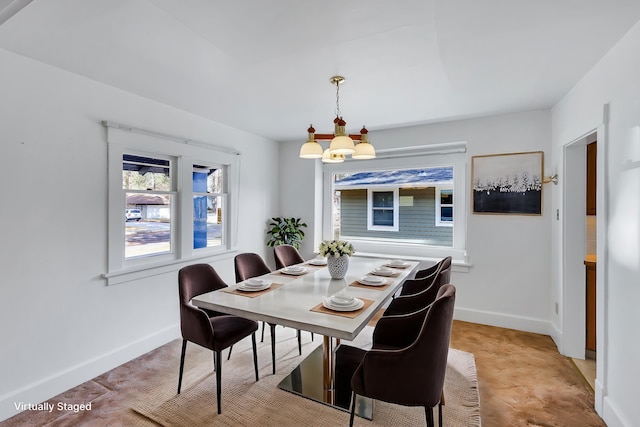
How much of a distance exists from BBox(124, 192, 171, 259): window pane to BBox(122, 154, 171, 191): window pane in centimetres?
9

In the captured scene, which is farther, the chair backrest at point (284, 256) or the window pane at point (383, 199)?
the window pane at point (383, 199)

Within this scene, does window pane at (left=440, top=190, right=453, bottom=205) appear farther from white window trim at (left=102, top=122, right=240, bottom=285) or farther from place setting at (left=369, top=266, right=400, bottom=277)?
white window trim at (left=102, top=122, right=240, bottom=285)

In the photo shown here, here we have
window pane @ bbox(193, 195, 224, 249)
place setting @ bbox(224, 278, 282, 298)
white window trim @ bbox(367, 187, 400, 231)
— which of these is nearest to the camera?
place setting @ bbox(224, 278, 282, 298)

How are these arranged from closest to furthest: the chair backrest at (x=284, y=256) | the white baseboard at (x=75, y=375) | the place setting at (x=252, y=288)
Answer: the white baseboard at (x=75, y=375) → the place setting at (x=252, y=288) → the chair backrest at (x=284, y=256)

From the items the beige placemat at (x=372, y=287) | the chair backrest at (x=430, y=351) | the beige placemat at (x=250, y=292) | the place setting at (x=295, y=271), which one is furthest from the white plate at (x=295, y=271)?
the chair backrest at (x=430, y=351)

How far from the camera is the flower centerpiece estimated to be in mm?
2566

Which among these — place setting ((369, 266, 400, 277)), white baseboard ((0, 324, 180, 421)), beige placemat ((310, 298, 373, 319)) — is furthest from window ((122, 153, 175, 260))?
place setting ((369, 266, 400, 277))

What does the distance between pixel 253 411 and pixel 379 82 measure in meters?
2.61

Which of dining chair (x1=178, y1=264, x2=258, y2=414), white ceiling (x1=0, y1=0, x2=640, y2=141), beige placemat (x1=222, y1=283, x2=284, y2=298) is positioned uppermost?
white ceiling (x1=0, y1=0, x2=640, y2=141)

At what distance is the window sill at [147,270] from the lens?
2.66 meters

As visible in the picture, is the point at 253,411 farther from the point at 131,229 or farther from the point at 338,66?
the point at 338,66

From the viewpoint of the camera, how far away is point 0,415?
6.51 feet

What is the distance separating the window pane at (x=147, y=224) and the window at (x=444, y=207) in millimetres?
3320

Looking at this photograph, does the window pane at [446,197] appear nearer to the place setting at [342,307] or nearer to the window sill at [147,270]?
the place setting at [342,307]
